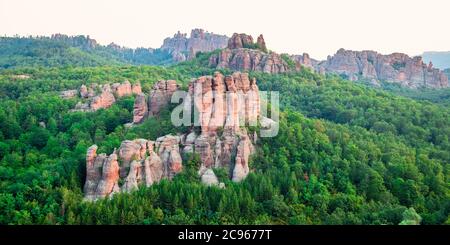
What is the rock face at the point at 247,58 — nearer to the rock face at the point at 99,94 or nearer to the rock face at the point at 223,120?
the rock face at the point at 99,94

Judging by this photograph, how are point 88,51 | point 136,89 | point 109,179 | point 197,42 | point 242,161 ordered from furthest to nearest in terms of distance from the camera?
1. point 88,51
2. point 197,42
3. point 136,89
4. point 242,161
5. point 109,179

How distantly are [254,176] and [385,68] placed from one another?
291 ft

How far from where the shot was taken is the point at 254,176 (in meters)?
27.5

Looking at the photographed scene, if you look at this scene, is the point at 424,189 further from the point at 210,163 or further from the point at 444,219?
the point at 210,163

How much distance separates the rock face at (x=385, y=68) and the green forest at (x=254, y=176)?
2381 inches

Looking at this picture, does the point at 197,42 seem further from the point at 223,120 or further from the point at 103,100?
the point at 223,120

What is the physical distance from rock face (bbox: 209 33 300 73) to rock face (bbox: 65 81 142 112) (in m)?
21.9

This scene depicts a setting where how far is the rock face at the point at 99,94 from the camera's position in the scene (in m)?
43.6

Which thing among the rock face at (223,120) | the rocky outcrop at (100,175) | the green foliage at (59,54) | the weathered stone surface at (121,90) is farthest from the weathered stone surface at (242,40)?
the rocky outcrop at (100,175)

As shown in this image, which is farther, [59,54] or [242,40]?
[59,54]

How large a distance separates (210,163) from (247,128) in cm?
385

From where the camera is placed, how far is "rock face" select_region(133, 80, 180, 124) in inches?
1330

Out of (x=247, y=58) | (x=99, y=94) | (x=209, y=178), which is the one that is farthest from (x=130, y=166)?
(x=247, y=58)
